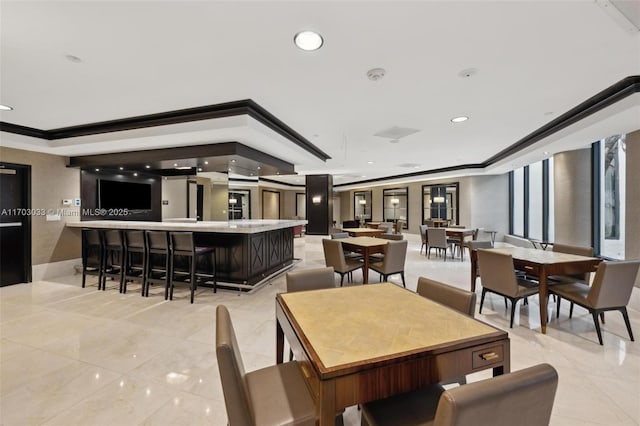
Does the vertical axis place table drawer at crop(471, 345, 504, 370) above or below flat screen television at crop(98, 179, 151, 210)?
below

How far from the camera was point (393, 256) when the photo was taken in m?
4.25

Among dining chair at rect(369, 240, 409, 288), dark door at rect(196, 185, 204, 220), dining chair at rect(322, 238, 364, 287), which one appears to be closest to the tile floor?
dining chair at rect(322, 238, 364, 287)

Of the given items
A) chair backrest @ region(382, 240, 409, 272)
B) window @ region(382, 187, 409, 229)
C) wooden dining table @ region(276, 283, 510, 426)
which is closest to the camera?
wooden dining table @ region(276, 283, 510, 426)

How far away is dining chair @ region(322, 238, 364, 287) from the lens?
4332mm

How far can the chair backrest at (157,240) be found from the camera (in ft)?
13.4

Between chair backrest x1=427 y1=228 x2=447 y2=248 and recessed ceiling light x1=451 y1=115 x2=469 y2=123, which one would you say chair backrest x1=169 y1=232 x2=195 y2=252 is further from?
chair backrest x1=427 y1=228 x2=447 y2=248

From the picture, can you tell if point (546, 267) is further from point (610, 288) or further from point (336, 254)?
point (336, 254)

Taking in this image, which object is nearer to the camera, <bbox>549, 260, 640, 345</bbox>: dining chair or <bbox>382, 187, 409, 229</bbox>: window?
<bbox>549, 260, 640, 345</bbox>: dining chair

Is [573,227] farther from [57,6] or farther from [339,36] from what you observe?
[57,6]

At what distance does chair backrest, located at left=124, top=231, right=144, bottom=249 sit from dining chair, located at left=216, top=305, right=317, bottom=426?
3.74m

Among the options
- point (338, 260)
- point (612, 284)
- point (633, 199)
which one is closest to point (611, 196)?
point (633, 199)

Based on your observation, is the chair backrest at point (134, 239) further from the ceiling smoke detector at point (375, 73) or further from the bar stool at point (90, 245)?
the ceiling smoke detector at point (375, 73)

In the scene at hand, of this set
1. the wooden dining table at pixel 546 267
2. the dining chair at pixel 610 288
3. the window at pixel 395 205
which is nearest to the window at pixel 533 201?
the window at pixel 395 205

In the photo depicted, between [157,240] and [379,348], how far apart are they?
4.07m
